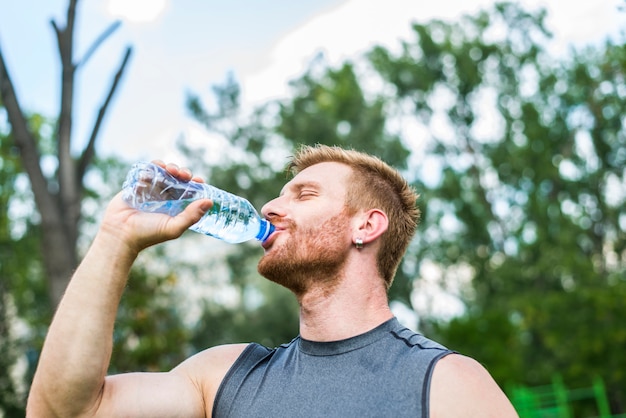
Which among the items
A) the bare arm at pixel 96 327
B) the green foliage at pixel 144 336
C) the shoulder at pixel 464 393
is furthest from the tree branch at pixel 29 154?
Answer: the green foliage at pixel 144 336

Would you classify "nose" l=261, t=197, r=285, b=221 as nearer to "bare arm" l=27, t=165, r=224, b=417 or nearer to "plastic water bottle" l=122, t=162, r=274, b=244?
"plastic water bottle" l=122, t=162, r=274, b=244

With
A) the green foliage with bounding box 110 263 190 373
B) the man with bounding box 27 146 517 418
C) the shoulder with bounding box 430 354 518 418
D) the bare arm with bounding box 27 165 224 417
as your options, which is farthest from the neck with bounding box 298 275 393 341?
the green foliage with bounding box 110 263 190 373

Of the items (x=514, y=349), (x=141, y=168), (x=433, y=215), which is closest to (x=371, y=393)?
(x=141, y=168)

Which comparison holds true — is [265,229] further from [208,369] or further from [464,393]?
[464,393]

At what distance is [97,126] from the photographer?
678cm

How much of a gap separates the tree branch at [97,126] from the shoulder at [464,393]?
5.27 metres

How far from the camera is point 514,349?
20.7m

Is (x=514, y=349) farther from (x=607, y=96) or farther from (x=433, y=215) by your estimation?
(x=607, y=96)

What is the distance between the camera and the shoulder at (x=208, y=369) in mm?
2387

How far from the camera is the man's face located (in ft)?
8.05

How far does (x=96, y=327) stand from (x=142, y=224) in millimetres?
329

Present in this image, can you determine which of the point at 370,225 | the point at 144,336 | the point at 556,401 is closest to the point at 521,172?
the point at 556,401

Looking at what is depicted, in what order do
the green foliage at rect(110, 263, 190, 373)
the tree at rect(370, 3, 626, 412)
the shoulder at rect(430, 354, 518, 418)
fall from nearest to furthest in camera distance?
the shoulder at rect(430, 354, 518, 418), the green foliage at rect(110, 263, 190, 373), the tree at rect(370, 3, 626, 412)

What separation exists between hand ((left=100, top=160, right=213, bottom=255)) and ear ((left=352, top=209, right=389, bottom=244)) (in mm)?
592
